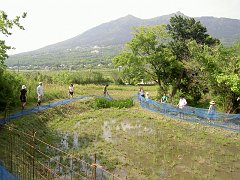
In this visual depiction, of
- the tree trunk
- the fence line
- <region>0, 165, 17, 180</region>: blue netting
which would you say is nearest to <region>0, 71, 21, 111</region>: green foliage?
the fence line

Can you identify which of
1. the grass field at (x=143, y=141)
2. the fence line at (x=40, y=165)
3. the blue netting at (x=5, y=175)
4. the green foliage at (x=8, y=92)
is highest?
the green foliage at (x=8, y=92)

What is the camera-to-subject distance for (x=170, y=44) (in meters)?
24.1

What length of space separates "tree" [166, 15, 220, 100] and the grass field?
471 cm

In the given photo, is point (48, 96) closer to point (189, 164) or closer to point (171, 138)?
point (171, 138)

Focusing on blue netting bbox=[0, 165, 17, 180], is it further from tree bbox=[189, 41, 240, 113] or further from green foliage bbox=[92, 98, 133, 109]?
green foliage bbox=[92, 98, 133, 109]

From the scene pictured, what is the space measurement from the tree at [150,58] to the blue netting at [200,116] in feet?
15.5

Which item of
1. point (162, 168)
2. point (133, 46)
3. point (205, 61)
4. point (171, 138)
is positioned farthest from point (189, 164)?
point (133, 46)

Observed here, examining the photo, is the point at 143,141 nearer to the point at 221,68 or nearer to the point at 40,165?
the point at 40,165

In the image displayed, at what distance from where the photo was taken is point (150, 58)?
23297 millimetres

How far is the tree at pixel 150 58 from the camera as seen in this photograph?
912 inches

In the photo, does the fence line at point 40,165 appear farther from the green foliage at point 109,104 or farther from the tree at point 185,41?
the tree at point 185,41

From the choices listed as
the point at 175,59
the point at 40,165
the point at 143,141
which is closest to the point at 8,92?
the point at 40,165

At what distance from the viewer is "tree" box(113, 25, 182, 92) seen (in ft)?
76.0

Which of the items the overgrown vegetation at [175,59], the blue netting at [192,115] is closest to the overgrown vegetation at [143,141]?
the blue netting at [192,115]
